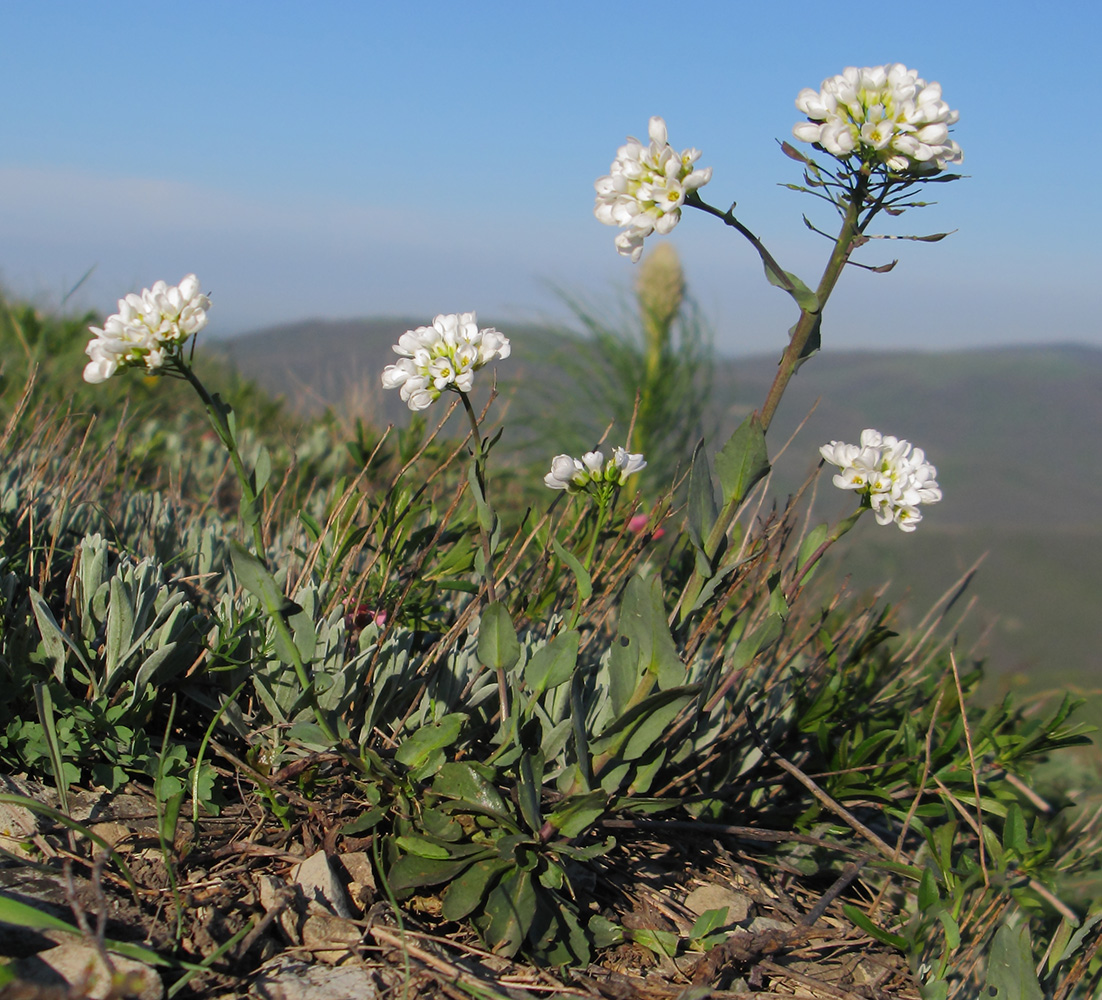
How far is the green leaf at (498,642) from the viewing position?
1541 millimetres

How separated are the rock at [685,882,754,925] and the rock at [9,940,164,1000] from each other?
1.00 m

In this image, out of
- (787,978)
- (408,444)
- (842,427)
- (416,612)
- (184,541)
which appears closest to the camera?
(787,978)

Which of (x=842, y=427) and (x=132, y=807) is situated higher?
(x=842, y=427)

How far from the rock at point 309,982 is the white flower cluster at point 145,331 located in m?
0.97

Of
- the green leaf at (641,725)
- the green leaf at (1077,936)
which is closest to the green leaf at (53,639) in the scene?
the green leaf at (641,725)

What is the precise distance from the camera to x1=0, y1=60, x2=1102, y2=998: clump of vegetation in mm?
1409

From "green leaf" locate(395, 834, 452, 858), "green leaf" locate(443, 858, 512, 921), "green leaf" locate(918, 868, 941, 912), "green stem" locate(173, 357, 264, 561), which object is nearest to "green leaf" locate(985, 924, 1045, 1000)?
"green leaf" locate(918, 868, 941, 912)

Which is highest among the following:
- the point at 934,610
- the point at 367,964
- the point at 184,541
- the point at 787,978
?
the point at 184,541

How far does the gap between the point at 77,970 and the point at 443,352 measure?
107 cm

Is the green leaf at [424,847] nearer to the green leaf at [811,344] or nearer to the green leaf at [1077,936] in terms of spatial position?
the green leaf at [811,344]

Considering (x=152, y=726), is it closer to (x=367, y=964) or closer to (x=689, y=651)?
(x=367, y=964)

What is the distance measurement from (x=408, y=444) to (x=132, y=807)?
1.86 metres

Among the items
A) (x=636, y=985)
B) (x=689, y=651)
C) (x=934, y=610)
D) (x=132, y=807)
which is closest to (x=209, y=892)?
(x=132, y=807)

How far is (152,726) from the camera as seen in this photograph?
185 cm
